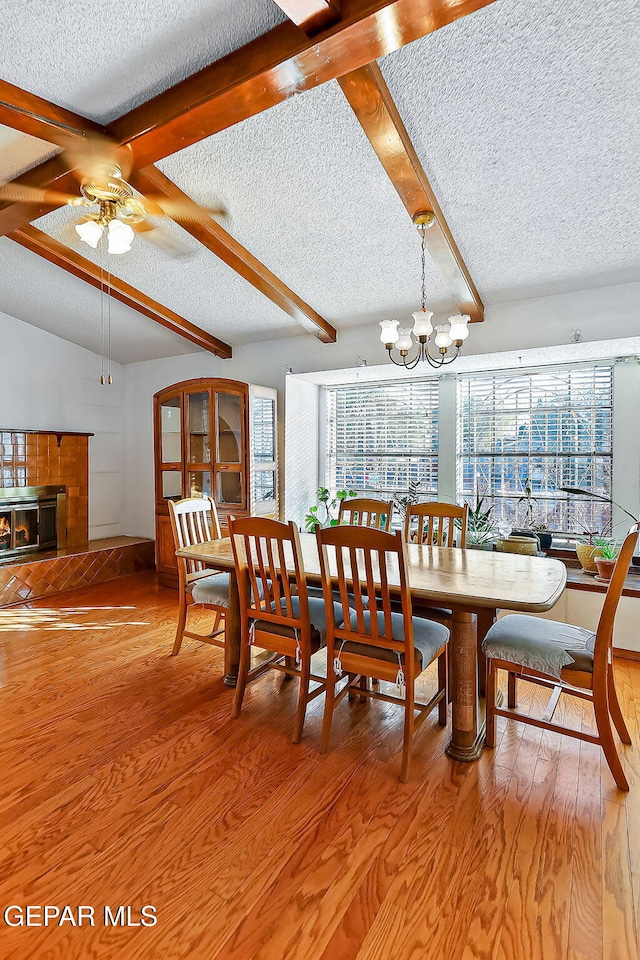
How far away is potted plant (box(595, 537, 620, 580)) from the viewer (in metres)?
3.51

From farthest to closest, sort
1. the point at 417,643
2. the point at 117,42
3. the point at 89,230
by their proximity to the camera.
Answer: the point at 89,230 → the point at 417,643 → the point at 117,42

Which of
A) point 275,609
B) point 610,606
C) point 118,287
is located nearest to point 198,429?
point 118,287

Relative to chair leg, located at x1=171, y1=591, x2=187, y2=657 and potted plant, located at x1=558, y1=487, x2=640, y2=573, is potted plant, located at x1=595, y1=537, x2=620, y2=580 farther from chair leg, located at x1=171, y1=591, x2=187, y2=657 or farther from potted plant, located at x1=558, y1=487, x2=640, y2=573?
chair leg, located at x1=171, y1=591, x2=187, y2=657

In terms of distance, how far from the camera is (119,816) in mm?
1913

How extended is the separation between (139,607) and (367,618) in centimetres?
277

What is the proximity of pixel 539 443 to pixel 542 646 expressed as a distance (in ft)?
8.98

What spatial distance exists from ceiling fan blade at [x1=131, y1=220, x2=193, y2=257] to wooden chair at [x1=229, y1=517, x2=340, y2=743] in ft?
7.18

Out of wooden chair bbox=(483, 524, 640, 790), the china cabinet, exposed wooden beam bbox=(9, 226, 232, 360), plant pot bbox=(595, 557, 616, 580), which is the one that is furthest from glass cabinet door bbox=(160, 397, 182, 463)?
plant pot bbox=(595, 557, 616, 580)

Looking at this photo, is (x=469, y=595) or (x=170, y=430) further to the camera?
(x=170, y=430)

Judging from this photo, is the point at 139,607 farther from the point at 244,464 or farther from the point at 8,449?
the point at 8,449

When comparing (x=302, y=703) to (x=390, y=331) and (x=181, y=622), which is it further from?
(x=390, y=331)

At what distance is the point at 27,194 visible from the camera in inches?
118

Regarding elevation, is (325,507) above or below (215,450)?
below

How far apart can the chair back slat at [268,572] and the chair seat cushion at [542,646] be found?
0.88 meters
